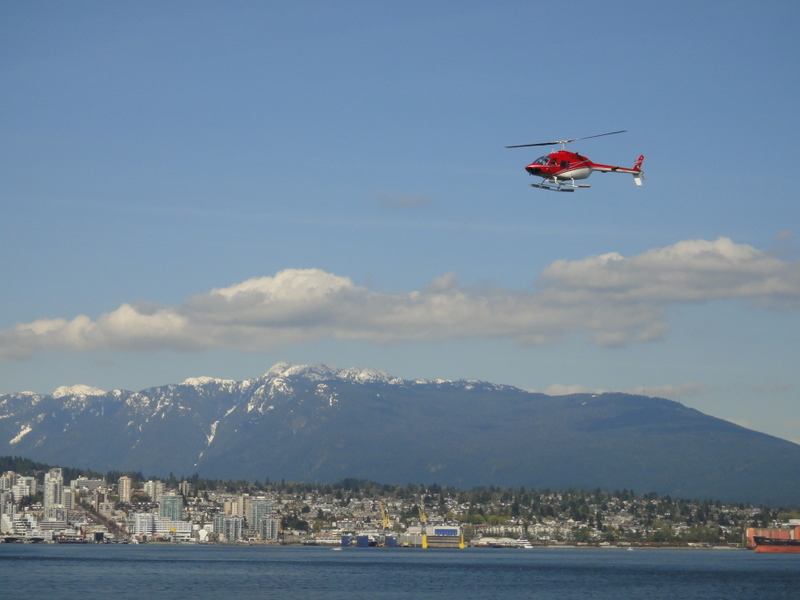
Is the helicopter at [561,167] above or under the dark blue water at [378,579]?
above

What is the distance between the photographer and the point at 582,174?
88812 mm

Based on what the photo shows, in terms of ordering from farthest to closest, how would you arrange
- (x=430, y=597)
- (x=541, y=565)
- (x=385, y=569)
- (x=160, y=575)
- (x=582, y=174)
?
1. (x=541, y=565)
2. (x=385, y=569)
3. (x=160, y=575)
4. (x=430, y=597)
5. (x=582, y=174)

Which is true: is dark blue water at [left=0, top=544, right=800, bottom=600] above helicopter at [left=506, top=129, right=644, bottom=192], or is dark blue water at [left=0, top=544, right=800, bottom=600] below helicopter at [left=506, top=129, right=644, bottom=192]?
below

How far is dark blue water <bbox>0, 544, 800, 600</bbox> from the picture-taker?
364 ft

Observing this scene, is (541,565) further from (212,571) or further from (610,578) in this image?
(212,571)

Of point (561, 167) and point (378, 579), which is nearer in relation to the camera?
point (561, 167)

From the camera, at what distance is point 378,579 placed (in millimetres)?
133875

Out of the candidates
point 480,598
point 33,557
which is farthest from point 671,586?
point 33,557

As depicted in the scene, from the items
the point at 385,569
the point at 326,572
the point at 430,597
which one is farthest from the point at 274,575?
the point at 430,597

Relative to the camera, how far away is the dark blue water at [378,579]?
11081 centimetres

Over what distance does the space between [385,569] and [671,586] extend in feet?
149

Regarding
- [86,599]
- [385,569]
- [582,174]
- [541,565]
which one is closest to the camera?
[582,174]

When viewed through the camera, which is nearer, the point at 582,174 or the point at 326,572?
the point at 582,174

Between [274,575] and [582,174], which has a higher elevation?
[582,174]
